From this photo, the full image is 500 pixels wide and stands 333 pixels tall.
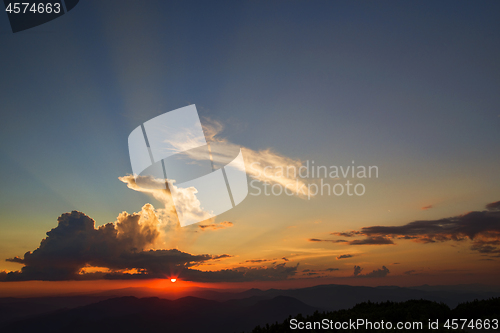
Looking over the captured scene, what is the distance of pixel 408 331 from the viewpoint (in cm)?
2519

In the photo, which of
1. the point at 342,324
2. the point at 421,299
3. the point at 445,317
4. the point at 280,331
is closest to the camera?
the point at 342,324

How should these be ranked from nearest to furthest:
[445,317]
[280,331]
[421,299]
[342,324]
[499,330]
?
[499,330] → [342,324] → [280,331] → [445,317] → [421,299]

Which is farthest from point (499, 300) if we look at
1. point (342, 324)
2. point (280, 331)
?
point (280, 331)

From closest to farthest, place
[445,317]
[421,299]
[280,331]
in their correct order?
[280,331] → [445,317] → [421,299]

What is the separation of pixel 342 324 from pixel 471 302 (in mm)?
18603

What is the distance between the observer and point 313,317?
32.8 m

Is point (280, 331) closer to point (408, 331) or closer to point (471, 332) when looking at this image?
point (408, 331)

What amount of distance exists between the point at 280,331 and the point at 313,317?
4.70 metres

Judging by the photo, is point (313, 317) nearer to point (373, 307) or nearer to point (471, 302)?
point (373, 307)

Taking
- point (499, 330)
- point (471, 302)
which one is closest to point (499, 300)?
point (471, 302)

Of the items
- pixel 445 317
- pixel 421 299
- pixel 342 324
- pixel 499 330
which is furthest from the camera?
pixel 421 299

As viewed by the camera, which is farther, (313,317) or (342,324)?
(313,317)

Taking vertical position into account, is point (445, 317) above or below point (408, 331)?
below

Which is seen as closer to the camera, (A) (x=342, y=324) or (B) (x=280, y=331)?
(A) (x=342, y=324)
